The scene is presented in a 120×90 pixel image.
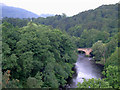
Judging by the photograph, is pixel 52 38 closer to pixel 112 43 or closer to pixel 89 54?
pixel 112 43

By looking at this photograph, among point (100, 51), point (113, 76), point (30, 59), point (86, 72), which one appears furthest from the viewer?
point (100, 51)

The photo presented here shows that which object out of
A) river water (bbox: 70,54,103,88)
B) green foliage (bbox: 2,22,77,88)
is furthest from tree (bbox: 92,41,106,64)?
green foliage (bbox: 2,22,77,88)

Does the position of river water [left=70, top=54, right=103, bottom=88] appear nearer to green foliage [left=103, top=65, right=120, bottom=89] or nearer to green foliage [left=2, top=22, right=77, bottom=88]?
green foliage [left=2, top=22, right=77, bottom=88]

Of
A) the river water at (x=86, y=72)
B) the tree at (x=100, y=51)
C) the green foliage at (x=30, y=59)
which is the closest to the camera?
the green foliage at (x=30, y=59)

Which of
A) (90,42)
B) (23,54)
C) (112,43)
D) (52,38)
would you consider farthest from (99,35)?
(23,54)

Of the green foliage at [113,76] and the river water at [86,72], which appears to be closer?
the green foliage at [113,76]

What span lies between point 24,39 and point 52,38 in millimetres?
5376

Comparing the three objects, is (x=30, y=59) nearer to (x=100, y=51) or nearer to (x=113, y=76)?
(x=113, y=76)

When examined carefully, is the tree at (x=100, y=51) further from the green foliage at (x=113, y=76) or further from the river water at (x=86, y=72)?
the green foliage at (x=113, y=76)

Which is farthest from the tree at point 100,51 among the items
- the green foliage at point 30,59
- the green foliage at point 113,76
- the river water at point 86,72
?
the green foliage at point 113,76

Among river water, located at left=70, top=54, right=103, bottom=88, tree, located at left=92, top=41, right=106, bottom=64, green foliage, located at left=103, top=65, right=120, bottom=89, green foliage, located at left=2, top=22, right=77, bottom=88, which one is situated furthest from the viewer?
tree, located at left=92, top=41, right=106, bottom=64

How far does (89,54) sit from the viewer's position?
136 ft

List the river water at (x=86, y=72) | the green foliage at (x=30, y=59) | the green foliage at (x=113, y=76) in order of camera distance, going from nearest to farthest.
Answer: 1. the green foliage at (x=113, y=76)
2. the green foliage at (x=30, y=59)
3. the river water at (x=86, y=72)

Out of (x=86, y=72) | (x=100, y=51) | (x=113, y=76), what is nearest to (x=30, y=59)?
(x=113, y=76)
